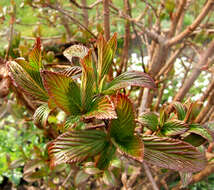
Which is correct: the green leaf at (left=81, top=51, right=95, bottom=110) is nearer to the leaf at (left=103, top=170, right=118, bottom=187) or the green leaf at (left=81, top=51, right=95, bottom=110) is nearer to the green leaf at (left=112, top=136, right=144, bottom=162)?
the green leaf at (left=112, top=136, right=144, bottom=162)

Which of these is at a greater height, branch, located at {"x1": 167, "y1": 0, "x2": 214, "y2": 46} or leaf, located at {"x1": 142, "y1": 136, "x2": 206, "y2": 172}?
branch, located at {"x1": 167, "y1": 0, "x2": 214, "y2": 46}

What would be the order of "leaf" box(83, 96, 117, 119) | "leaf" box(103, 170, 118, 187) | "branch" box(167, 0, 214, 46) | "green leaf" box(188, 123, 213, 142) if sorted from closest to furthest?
"leaf" box(83, 96, 117, 119) → "green leaf" box(188, 123, 213, 142) → "leaf" box(103, 170, 118, 187) → "branch" box(167, 0, 214, 46)

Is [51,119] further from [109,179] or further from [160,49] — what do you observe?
[160,49]

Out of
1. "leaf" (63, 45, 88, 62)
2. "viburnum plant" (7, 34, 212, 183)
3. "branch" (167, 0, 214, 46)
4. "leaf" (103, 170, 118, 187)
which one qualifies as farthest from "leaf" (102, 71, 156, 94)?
"branch" (167, 0, 214, 46)

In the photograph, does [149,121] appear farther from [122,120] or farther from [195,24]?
[195,24]

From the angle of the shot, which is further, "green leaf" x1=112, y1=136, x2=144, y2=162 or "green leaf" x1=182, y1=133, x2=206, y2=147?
"green leaf" x1=182, y1=133, x2=206, y2=147
